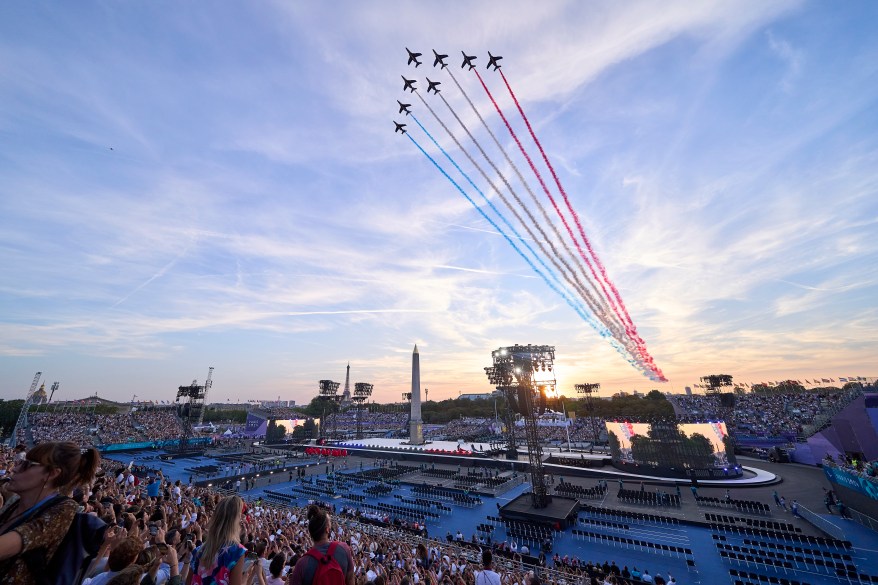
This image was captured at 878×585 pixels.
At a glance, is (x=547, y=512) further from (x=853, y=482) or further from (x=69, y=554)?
(x=69, y=554)

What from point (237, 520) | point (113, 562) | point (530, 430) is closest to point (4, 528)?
point (113, 562)

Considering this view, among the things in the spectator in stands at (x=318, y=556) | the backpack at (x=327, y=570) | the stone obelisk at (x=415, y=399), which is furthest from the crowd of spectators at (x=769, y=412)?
the backpack at (x=327, y=570)

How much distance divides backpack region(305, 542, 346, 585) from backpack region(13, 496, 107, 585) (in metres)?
1.52

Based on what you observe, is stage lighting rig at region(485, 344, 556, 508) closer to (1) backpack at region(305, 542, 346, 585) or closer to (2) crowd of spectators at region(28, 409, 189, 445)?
(1) backpack at region(305, 542, 346, 585)

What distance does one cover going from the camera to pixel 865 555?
19.3 m

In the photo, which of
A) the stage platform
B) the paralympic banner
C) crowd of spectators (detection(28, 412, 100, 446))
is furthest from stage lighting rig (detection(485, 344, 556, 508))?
crowd of spectators (detection(28, 412, 100, 446))

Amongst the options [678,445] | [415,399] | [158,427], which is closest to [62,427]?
[158,427]

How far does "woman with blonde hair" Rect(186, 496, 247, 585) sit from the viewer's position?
3.40 metres

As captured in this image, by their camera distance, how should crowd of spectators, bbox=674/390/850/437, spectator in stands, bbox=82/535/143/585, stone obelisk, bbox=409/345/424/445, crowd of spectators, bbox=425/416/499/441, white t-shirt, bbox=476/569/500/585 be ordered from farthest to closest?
crowd of spectators, bbox=425/416/499/441, stone obelisk, bbox=409/345/424/445, crowd of spectators, bbox=674/390/850/437, white t-shirt, bbox=476/569/500/585, spectator in stands, bbox=82/535/143/585

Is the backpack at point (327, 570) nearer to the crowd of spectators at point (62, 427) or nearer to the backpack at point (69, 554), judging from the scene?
the backpack at point (69, 554)

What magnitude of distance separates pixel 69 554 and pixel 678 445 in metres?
47.5

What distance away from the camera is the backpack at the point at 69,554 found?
7.36ft

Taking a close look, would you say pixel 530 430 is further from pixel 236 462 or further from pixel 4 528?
pixel 236 462

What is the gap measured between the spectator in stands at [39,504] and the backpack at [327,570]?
1.72 meters
